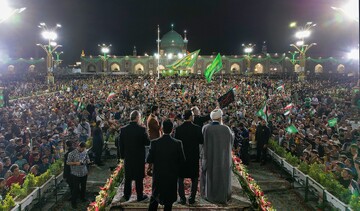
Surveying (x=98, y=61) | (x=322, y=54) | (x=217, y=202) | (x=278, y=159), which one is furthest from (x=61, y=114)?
(x=322, y=54)

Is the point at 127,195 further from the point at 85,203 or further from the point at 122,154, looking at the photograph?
the point at 85,203

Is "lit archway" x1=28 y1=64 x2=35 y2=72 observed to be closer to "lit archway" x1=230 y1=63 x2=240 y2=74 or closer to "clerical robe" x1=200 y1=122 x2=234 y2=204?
"lit archway" x1=230 y1=63 x2=240 y2=74

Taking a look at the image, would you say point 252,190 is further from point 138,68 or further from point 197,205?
point 138,68

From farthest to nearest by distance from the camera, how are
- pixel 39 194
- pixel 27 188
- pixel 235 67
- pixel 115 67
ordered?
pixel 115 67, pixel 235 67, pixel 39 194, pixel 27 188

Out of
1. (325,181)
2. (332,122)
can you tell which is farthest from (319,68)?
(325,181)

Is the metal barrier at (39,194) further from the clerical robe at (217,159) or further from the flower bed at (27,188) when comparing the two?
the clerical robe at (217,159)

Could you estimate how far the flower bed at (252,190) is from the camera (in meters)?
6.17

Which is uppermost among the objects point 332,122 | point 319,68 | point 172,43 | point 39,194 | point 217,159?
point 172,43

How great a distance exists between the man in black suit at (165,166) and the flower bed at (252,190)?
191 cm

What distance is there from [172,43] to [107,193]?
6845cm

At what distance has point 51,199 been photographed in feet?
27.9

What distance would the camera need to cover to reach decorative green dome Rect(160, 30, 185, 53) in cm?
7350

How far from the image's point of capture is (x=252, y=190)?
6.83 meters

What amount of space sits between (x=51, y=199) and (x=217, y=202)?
4.69 metres
